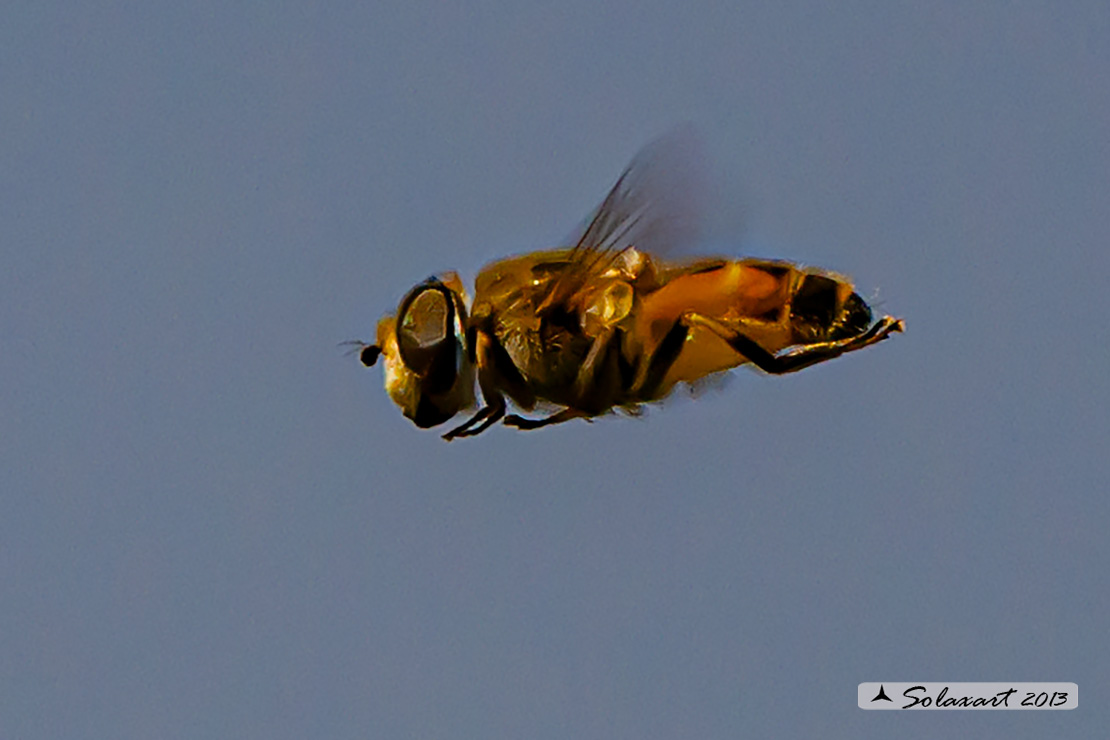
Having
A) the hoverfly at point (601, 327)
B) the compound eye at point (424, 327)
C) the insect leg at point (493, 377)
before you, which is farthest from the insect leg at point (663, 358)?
the compound eye at point (424, 327)

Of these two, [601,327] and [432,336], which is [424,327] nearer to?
[432,336]

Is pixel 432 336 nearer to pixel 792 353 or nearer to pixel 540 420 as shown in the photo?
pixel 540 420

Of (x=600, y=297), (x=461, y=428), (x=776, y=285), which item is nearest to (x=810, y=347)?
(x=776, y=285)

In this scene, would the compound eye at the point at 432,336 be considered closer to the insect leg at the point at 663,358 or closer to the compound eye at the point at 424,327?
the compound eye at the point at 424,327

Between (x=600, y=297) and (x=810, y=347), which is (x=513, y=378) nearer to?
(x=600, y=297)

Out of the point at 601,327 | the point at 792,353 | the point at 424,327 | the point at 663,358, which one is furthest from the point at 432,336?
the point at 792,353

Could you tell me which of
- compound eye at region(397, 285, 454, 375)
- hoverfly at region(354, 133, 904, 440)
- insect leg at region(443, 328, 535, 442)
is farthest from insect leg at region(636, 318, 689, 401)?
compound eye at region(397, 285, 454, 375)
